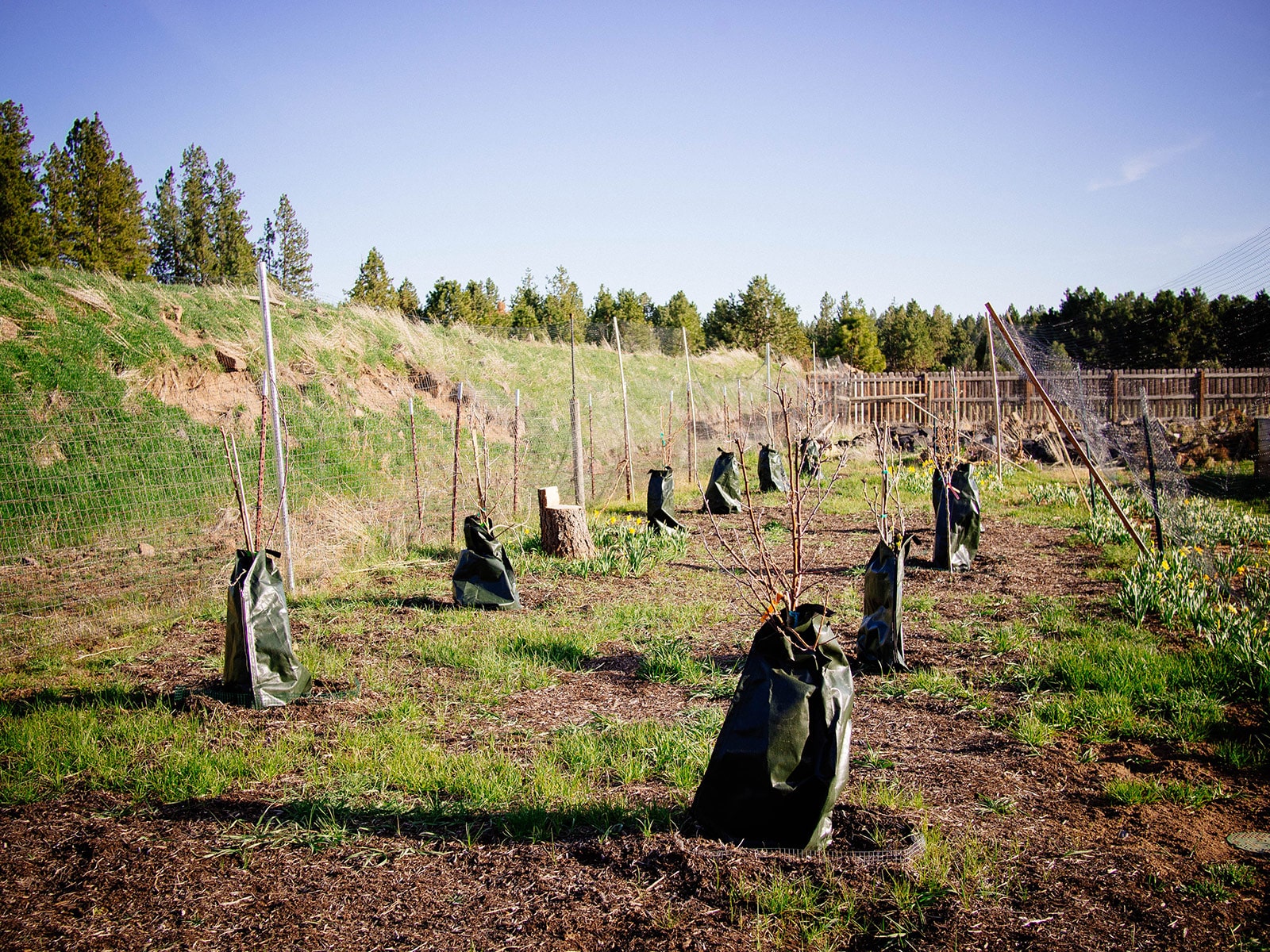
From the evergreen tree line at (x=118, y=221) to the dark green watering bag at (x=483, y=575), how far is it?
55.9 ft

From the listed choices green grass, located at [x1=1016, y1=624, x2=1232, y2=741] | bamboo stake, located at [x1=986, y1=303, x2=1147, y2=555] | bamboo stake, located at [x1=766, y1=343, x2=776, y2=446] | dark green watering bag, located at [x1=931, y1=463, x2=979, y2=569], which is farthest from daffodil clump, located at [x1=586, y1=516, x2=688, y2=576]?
bamboo stake, located at [x1=986, y1=303, x2=1147, y2=555]

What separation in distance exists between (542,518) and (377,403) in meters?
7.63

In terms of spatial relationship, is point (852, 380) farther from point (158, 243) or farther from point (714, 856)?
point (158, 243)

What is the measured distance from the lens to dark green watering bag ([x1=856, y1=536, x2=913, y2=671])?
187 inches

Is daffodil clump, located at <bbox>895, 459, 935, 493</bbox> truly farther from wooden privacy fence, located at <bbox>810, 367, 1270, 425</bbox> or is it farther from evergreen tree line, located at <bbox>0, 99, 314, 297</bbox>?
evergreen tree line, located at <bbox>0, 99, 314, 297</bbox>

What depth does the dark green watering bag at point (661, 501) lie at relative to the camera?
9.31 meters

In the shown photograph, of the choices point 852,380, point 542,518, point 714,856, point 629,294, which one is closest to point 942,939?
point 714,856

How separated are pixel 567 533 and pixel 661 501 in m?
1.65

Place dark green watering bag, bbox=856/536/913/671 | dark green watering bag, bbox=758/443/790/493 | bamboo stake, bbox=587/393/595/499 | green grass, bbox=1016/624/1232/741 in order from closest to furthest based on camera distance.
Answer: green grass, bbox=1016/624/1232/741, dark green watering bag, bbox=856/536/913/671, bamboo stake, bbox=587/393/595/499, dark green watering bag, bbox=758/443/790/493

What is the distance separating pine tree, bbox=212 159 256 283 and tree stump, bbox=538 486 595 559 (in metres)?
25.6

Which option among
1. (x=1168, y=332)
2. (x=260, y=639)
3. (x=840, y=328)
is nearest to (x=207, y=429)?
(x=260, y=639)

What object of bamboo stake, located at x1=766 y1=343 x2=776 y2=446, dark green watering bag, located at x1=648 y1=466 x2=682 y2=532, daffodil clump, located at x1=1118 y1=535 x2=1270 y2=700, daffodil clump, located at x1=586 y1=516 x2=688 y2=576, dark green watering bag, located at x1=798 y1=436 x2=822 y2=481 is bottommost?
daffodil clump, located at x1=1118 y1=535 x2=1270 y2=700

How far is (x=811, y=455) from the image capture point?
38.9 ft

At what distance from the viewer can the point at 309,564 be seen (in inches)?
296
